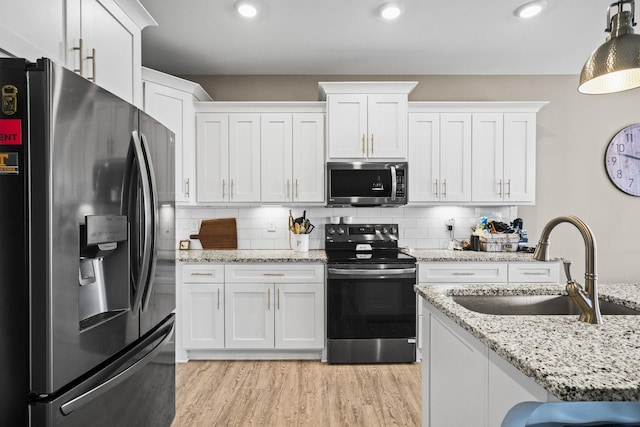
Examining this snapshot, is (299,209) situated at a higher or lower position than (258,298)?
higher

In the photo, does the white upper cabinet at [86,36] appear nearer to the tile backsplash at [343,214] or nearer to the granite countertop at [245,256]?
the granite countertop at [245,256]

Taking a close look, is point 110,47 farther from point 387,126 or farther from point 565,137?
point 565,137

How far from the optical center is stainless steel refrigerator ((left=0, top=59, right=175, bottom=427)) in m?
1.05

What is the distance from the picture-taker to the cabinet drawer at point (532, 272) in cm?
312

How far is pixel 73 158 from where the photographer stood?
1144 mm

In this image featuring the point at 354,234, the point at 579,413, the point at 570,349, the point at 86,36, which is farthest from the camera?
the point at 354,234

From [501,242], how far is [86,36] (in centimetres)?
335

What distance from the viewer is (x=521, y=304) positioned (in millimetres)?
1573

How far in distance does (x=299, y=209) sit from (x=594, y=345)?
2.93m

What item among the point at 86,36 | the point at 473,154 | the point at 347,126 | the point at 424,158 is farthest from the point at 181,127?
the point at 473,154

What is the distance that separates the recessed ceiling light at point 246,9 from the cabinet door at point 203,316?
2.01 m

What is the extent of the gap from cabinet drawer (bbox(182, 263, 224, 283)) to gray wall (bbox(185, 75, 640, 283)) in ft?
5.55

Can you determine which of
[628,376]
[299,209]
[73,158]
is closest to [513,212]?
[299,209]

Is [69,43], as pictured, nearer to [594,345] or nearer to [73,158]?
[73,158]
